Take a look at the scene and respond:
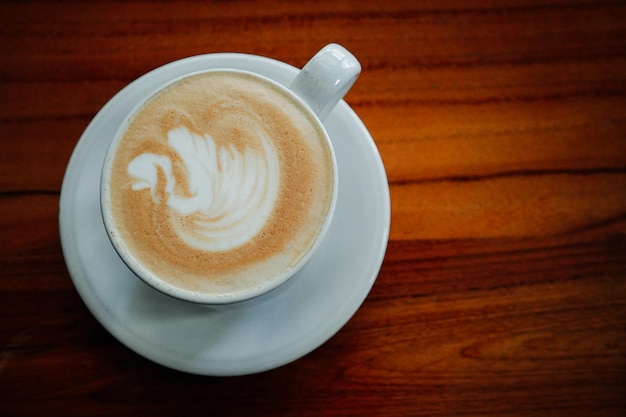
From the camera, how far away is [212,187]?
0.64 metres

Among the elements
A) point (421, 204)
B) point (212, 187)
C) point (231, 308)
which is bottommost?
point (231, 308)

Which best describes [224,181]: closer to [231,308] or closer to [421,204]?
[231,308]

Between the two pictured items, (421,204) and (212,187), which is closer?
(212,187)

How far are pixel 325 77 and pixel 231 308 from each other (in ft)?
1.15

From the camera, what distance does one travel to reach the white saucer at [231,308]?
0.68 meters

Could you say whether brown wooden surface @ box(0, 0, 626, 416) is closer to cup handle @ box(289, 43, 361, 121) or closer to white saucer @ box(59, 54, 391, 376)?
white saucer @ box(59, 54, 391, 376)

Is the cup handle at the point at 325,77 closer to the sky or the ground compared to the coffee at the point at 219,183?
closer to the sky

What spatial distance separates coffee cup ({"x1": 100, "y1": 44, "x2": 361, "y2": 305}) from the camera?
23.7 inches

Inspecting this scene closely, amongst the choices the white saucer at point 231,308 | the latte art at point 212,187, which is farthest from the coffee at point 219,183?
the white saucer at point 231,308

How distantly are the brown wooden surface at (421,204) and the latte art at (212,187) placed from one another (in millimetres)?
299

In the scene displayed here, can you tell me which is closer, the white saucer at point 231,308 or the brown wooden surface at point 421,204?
the white saucer at point 231,308

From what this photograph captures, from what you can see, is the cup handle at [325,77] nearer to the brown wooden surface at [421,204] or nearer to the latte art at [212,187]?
the latte art at [212,187]

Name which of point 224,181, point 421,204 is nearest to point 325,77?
point 224,181

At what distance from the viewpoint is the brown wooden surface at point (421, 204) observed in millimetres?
795
